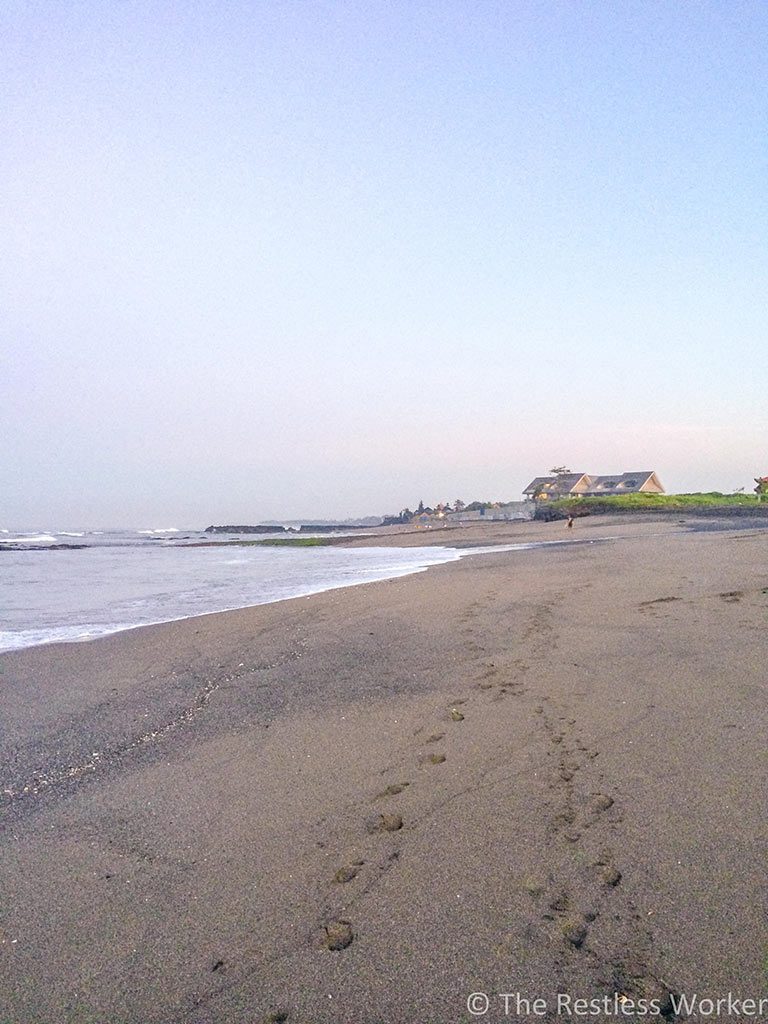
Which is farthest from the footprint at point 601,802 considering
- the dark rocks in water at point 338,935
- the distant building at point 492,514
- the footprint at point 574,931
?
the distant building at point 492,514

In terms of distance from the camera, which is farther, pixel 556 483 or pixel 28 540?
pixel 556 483

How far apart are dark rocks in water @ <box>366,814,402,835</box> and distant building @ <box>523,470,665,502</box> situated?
6975 centimetres

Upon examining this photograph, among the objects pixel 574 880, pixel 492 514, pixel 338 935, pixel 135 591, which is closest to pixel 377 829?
pixel 338 935

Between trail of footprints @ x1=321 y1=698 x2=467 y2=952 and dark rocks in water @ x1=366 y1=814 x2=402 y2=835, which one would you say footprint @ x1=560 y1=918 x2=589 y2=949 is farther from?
dark rocks in water @ x1=366 y1=814 x2=402 y2=835

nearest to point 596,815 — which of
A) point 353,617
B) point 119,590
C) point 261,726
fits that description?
point 261,726

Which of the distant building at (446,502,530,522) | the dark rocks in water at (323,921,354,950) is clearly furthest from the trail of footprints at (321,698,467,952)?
the distant building at (446,502,530,522)

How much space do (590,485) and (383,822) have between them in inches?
2987

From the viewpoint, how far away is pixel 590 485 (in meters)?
75.9

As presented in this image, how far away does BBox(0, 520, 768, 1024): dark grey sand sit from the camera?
2539 millimetres

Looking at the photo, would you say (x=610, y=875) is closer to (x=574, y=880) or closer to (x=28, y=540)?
(x=574, y=880)

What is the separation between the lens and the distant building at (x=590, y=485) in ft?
236

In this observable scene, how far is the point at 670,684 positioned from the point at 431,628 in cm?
371

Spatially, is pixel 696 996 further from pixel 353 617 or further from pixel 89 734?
pixel 353 617

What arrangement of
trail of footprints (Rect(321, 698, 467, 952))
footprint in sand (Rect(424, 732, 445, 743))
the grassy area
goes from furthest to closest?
the grassy area → footprint in sand (Rect(424, 732, 445, 743)) → trail of footprints (Rect(321, 698, 467, 952))
